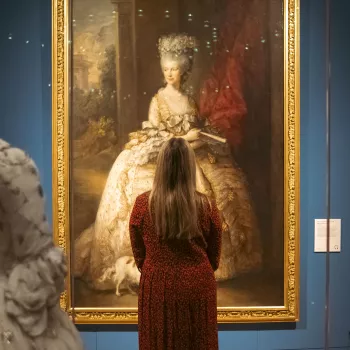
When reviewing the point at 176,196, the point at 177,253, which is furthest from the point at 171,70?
the point at 177,253

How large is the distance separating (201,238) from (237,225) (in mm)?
553

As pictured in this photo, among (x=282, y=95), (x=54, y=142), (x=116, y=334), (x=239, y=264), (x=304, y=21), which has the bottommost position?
(x=116, y=334)

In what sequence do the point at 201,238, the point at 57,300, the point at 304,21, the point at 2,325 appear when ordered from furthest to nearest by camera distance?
the point at 304,21, the point at 201,238, the point at 57,300, the point at 2,325

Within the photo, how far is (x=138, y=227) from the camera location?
2.19m

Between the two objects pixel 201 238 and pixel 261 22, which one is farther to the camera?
pixel 261 22

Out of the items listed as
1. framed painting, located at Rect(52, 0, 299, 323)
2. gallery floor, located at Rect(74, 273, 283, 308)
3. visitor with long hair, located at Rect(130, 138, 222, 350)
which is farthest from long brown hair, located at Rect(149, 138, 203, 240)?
gallery floor, located at Rect(74, 273, 283, 308)

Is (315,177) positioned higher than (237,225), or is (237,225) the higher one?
(315,177)

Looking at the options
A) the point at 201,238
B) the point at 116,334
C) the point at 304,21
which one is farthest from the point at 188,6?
the point at 116,334

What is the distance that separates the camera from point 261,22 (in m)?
2.63

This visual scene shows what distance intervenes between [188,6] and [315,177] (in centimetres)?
91

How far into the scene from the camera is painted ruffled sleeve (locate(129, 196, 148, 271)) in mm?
2176

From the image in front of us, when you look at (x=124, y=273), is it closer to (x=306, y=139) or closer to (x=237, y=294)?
(x=237, y=294)

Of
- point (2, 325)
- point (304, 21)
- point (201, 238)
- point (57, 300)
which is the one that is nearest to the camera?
point (2, 325)

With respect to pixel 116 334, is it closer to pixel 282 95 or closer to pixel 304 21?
pixel 282 95
